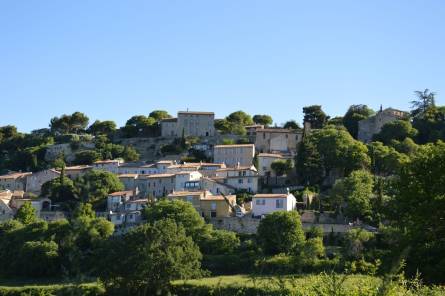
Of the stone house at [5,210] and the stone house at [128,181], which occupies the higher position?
the stone house at [128,181]

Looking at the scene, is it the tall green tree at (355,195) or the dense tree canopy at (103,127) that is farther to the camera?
the dense tree canopy at (103,127)

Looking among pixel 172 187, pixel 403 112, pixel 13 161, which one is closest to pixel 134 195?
pixel 172 187

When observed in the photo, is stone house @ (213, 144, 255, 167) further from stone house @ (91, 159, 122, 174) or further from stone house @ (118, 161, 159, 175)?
stone house @ (91, 159, 122, 174)

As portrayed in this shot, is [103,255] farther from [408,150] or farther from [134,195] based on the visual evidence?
[408,150]

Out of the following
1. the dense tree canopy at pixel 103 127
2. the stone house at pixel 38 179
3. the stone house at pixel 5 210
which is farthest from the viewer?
the dense tree canopy at pixel 103 127

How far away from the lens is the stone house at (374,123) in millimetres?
79125

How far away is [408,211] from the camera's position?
87.8ft

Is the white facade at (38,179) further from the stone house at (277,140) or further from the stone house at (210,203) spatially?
the stone house at (277,140)

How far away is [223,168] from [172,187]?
6.08 metres

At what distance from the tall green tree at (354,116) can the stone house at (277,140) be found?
792 cm

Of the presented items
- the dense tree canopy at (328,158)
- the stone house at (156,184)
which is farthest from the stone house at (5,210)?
the dense tree canopy at (328,158)

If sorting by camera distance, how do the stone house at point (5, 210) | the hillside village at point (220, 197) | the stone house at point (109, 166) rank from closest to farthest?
the hillside village at point (220, 197) < the stone house at point (5, 210) < the stone house at point (109, 166)

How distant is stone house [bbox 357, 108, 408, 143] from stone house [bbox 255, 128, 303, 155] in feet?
25.3

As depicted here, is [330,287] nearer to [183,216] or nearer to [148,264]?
[148,264]
